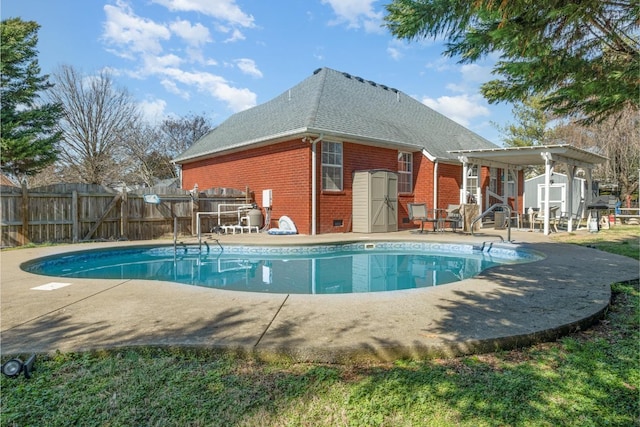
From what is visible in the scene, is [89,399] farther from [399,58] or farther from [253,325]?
[399,58]

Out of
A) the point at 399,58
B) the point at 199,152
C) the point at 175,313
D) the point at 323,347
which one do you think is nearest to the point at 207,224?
the point at 199,152

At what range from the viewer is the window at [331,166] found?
11945 mm

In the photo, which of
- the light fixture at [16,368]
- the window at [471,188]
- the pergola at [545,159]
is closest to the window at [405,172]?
the pergola at [545,159]

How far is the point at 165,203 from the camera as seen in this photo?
11.8 m

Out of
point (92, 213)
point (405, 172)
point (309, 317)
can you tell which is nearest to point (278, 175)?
point (405, 172)

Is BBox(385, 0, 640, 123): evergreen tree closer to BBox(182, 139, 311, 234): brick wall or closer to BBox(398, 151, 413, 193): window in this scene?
BBox(182, 139, 311, 234): brick wall

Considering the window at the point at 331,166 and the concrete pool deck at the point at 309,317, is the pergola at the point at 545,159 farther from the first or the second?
the concrete pool deck at the point at 309,317

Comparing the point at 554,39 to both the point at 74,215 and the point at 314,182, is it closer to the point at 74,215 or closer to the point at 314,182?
the point at 314,182

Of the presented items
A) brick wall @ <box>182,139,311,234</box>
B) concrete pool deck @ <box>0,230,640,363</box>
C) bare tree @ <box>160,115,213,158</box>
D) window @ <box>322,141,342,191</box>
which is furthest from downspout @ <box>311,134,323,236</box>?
bare tree @ <box>160,115,213,158</box>

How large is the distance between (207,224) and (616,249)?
1174 centimetres

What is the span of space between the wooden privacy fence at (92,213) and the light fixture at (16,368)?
919 cm

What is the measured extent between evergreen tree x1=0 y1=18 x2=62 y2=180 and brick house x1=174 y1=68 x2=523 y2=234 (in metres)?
6.48

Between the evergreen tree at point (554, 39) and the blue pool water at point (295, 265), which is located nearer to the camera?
the evergreen tree at point (554, 39)

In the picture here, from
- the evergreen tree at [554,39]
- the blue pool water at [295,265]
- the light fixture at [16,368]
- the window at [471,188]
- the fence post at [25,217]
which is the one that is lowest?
the blue pool water at [295,265]
